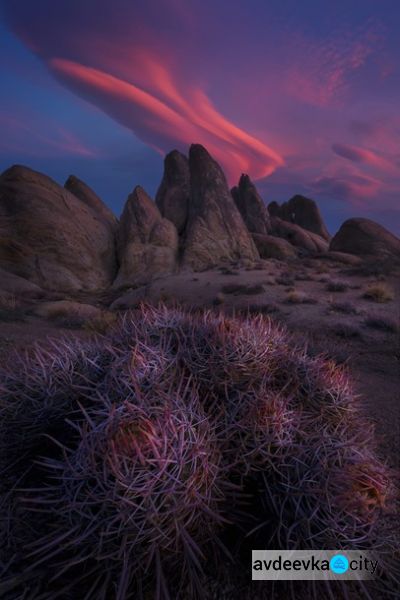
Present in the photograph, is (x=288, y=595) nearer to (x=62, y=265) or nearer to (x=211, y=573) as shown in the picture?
(x=211, y=573)

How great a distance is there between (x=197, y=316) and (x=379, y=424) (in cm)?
367

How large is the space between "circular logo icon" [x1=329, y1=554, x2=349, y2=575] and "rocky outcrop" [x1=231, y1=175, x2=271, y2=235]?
5489 centimetres

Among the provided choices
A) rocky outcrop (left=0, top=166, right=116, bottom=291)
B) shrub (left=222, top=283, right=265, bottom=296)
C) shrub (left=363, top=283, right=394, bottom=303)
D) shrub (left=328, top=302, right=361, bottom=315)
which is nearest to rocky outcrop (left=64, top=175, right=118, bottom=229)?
rocky outcrop (left=0, top=166, right=116, bottom=291)

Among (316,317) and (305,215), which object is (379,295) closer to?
(316,317)

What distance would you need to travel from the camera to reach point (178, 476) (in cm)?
175

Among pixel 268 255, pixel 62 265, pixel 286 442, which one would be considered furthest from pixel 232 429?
pixel 268 255

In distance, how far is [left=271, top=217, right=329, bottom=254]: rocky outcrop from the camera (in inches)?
2173

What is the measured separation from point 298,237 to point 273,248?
11485 millimetres

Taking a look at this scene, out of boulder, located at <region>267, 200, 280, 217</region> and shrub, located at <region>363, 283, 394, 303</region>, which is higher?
boulder, located at <region>267, 200, 280, 217</region>

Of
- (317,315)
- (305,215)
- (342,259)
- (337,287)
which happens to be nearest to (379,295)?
(337,287)

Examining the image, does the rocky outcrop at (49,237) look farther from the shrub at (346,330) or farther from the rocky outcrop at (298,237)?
the rocky outcrop at (298,237)

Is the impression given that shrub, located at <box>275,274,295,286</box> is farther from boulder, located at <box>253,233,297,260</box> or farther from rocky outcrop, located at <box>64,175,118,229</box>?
rocky outcrop, located at <box>64,175,118,229</box>

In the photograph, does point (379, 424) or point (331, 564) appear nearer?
point (331, 564)

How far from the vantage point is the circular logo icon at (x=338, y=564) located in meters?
1.97
